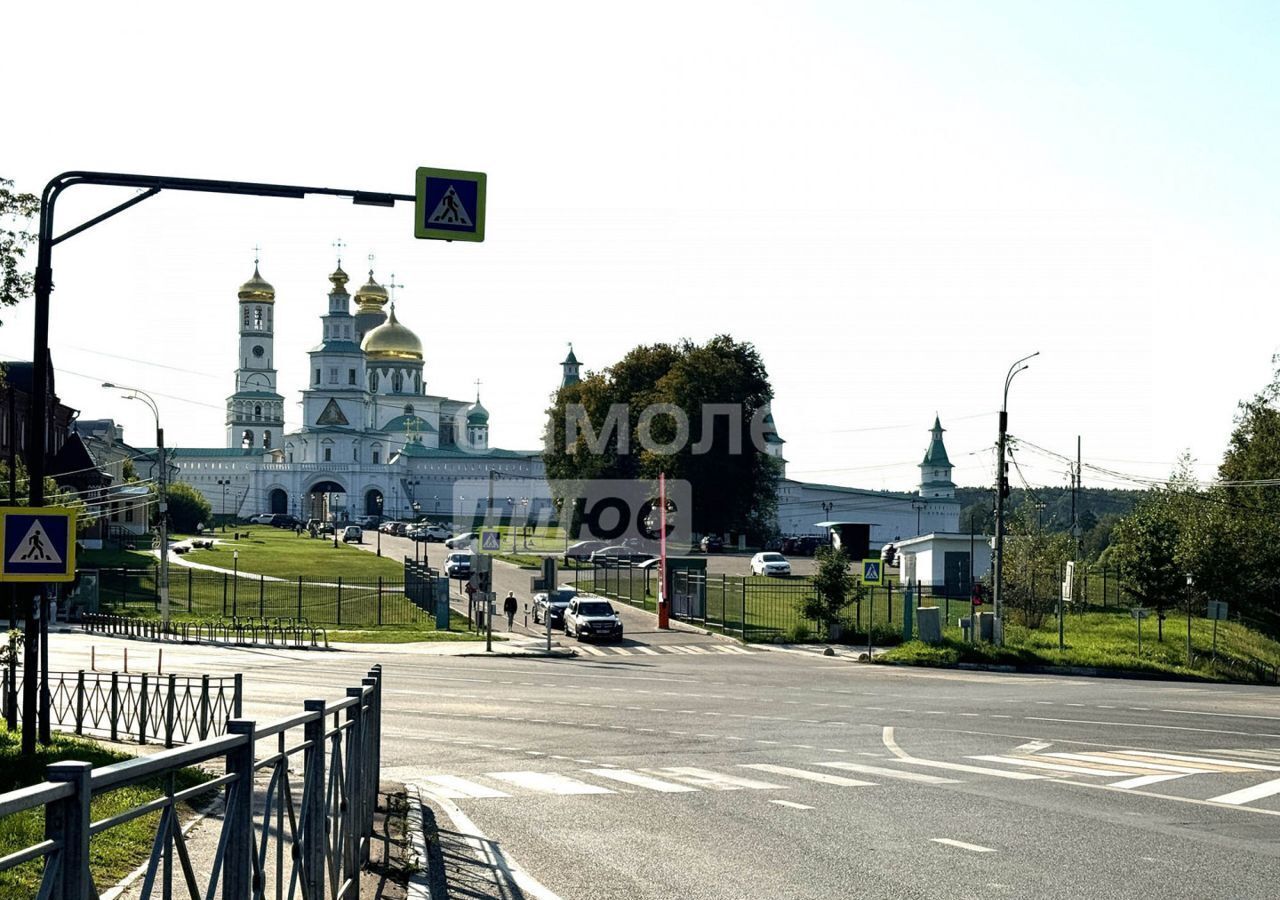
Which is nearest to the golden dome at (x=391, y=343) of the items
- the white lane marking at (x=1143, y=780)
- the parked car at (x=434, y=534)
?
the parked car at (x=434, y=534)

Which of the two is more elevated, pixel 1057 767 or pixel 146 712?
pixel 1057 767

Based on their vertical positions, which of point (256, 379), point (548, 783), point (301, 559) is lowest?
point (301, 559)

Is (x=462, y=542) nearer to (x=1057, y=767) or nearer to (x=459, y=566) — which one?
(x=459, y=566)

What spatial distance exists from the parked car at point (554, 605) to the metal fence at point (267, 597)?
4425 mm

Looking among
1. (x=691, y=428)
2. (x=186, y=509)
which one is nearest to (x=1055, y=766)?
(x=691, y=428)

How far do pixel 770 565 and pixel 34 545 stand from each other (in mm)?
60632

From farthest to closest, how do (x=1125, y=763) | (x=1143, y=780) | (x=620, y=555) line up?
(x=620, y=555) < (x=1125, y=763) < (x=1143, y=780)

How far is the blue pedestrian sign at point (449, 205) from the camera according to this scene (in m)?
14.0

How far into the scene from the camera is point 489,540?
4594cm

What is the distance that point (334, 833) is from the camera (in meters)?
8.30

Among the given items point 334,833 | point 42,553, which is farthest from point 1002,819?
point 42,553

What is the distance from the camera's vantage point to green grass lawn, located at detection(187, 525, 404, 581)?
74.6 m

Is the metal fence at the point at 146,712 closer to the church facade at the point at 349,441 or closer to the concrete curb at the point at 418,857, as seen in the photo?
the concrete curb at the point at 418,857

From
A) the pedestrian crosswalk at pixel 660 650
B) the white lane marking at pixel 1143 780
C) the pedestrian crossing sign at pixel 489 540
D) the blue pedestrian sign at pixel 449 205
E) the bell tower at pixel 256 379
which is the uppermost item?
the bell tower at pixel 256 379
